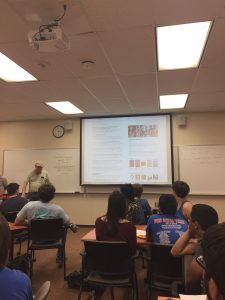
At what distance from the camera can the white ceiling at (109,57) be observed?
2.10m

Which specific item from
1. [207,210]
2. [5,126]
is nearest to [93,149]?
[5,126]

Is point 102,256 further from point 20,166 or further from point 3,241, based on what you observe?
point 20,166

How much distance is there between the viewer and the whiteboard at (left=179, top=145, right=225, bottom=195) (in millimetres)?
5660

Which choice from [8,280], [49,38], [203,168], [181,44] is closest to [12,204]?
[49,38]

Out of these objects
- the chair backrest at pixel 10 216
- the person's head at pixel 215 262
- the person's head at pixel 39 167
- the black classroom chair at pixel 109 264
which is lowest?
the black classroom chair at pixel 109 264

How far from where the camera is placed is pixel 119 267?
7.72 ft

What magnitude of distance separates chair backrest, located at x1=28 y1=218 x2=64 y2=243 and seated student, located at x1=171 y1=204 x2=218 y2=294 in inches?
69.4

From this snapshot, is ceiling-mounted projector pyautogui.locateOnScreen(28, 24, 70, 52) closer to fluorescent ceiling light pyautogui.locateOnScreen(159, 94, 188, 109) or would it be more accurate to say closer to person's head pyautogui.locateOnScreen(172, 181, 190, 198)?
person's head pyautogui.locateOnScreen(172, 181, 190, 198)

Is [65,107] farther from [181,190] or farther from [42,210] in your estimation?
[181,190]

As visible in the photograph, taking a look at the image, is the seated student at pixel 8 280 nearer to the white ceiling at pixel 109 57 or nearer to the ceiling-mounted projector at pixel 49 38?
the ceiling-mounted projector at pixel 49 38

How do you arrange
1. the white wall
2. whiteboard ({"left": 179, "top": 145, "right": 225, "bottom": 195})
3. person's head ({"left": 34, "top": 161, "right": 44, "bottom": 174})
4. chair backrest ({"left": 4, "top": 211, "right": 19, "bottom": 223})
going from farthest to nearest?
the white wall
whiteboard ({"left": 179, "top": 145, "right": 225, "bottom": 195})
person's head ({"left": 34, "top": 161, "right": 44, "bottom": 174})
chair backrest ({"left": 4, "top": 211, "right": 19, "bottom": 223})

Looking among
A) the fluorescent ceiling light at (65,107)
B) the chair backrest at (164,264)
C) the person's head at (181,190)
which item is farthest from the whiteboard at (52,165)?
the chair backrest at (164,264)

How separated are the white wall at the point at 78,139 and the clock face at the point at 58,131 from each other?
92 mm

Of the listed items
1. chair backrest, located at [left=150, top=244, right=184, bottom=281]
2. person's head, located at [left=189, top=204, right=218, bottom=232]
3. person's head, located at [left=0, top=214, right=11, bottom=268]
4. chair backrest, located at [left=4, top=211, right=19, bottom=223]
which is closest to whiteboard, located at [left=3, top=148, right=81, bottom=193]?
chair backrest, located at [left=4, top=211, right=19, bottom=223]
